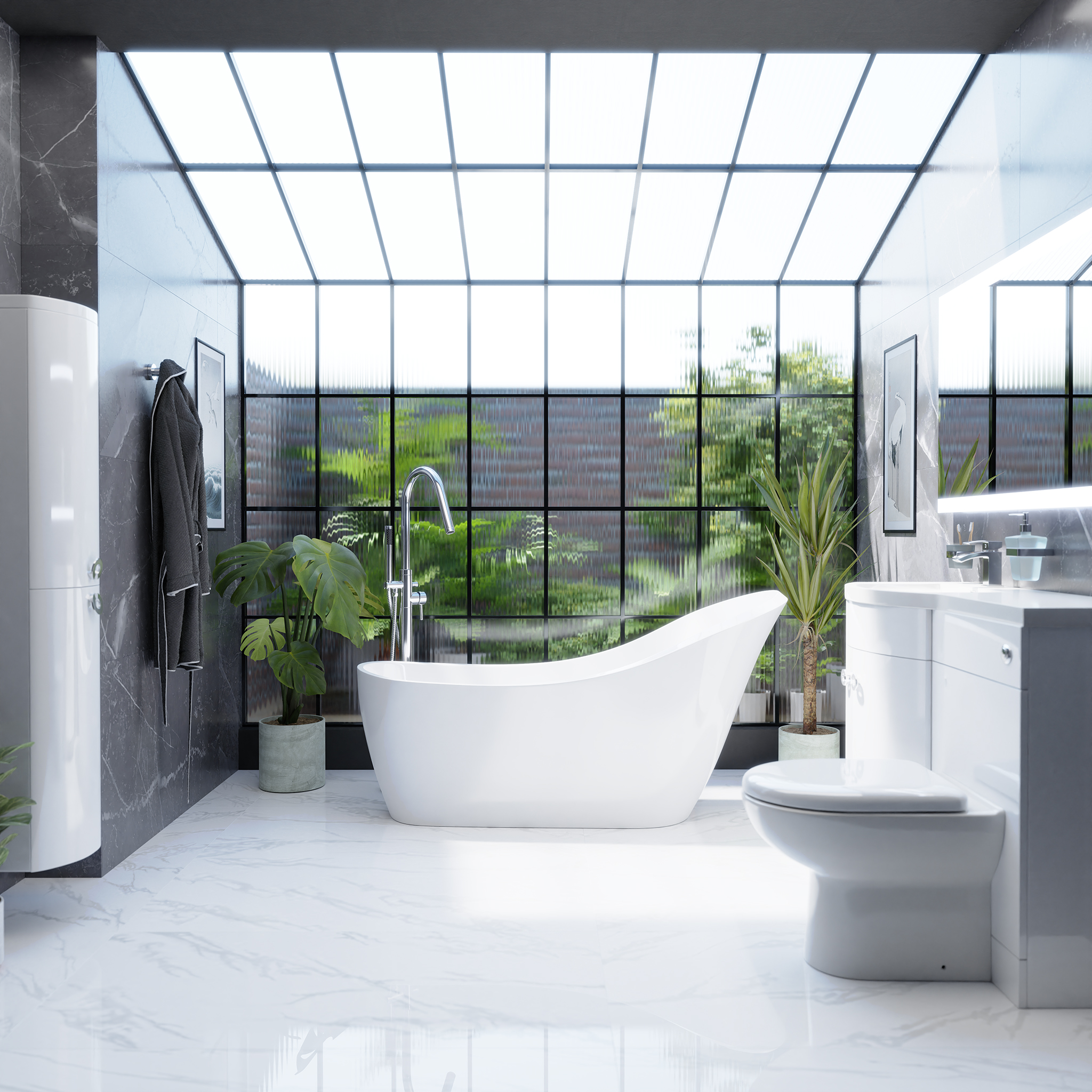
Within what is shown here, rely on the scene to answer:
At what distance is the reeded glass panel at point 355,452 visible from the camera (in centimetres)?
413

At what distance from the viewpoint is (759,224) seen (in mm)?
3783

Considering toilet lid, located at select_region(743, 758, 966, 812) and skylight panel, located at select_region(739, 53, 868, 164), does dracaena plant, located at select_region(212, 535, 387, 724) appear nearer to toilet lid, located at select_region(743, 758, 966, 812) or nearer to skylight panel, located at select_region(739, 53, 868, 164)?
toilet lid, located at select_region(743, 758, 966, 812)

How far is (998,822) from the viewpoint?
2.02 m

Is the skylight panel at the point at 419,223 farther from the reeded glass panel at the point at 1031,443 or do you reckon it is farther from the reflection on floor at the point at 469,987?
the reflection on floor at the point at 469,987

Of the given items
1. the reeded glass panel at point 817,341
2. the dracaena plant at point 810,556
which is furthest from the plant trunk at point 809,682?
the reeded glass panel at point 817,341

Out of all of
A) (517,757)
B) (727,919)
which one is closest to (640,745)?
(517,757)

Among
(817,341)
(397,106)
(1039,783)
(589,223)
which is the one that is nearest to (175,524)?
(397,106)

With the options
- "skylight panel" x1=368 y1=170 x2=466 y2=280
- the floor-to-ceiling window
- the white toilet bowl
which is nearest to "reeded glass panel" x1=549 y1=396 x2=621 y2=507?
the floor-to-ceiling window

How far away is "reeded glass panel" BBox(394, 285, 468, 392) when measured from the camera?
4125 mm

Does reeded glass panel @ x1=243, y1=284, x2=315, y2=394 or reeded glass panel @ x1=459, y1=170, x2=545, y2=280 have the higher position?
reeded glass panel @ x1=459, y1=170, x2=545, y2=280

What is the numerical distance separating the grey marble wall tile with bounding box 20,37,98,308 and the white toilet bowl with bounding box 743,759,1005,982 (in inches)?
98.6

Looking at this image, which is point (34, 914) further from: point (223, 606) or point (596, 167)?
point (596, 167)

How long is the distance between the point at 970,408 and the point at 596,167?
1.69 meters

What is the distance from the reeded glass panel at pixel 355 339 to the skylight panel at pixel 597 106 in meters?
1.12
